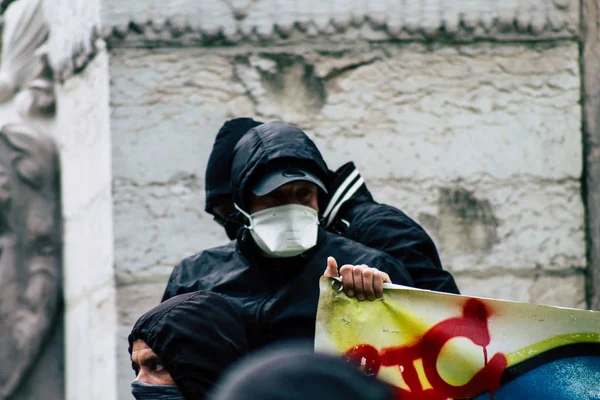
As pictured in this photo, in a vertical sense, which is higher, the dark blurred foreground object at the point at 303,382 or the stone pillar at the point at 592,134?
the dark blurred foreground object at the point at 303,382

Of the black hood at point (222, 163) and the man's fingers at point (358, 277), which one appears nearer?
the man's fingers at point (358, 277)

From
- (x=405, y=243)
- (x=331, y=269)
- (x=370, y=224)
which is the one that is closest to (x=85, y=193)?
(x=370, y=224)

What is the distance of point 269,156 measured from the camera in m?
3.83

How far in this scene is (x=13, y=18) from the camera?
582cm

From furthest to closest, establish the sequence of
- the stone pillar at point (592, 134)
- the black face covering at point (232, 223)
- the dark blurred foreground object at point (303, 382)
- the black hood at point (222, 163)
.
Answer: the stone pillar at point (592, 134), the black hood at point (222, 163), the black face covering at point (232, 223), the dark blurred foreground object at point (303, 382)

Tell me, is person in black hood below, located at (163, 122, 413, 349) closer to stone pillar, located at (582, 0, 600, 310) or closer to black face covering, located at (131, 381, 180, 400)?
black face covering, located at (131, 381, 180, 400)

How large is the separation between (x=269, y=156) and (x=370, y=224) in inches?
18.3

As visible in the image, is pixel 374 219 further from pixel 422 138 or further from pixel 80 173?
pixel 80 173

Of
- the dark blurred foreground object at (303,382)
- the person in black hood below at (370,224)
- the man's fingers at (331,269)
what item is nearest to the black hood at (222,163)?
the person in black hood below at (370,224)

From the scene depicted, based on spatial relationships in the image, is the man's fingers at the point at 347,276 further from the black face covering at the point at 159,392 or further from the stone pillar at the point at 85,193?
the stone pillar at the point at 85,193

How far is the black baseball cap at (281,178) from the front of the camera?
12.4ft

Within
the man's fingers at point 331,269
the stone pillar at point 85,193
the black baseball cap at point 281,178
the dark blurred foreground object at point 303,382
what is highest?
the dark blurred foreground object at point 303,382

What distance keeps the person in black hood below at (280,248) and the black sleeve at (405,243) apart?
0.22 m

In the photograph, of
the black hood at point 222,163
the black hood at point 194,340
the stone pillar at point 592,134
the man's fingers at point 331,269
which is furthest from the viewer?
the stone pillar at point 592,134
